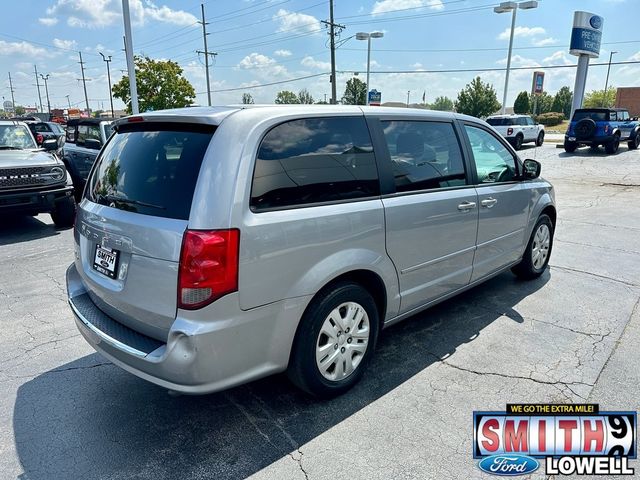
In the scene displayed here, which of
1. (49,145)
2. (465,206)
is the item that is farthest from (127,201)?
(49,145)

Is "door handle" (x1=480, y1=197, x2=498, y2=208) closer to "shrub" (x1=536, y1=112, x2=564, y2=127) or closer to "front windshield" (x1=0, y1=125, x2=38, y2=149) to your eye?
"front windshield" (x1=0, y1=125, x2=38, y2=149)

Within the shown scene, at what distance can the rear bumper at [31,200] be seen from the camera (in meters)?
6.87

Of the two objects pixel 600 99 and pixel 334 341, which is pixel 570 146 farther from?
pixel 600 99

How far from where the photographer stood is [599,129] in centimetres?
1853

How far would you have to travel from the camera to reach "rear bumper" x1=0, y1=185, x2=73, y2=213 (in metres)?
6.87

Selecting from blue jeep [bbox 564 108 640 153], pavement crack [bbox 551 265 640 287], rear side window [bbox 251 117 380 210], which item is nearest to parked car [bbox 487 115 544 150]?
blue jeep [bbox 564 108 640 153]

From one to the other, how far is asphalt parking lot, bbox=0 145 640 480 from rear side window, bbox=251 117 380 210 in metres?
1.34

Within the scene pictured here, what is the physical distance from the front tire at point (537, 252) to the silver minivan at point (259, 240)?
1.78 meters

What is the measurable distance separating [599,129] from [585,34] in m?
7.72

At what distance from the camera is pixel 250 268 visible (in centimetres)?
226

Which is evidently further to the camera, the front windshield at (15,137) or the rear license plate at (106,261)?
the front windshield at (15,137)

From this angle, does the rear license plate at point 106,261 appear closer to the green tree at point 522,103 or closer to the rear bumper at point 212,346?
the rear bumper at point 212,346

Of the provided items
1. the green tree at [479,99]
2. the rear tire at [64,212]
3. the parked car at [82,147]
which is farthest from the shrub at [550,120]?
the rear tire at [64,212]

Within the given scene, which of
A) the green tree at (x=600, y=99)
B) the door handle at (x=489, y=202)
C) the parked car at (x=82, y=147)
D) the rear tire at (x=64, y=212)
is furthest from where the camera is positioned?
the green tree at (x=600, y=99)
